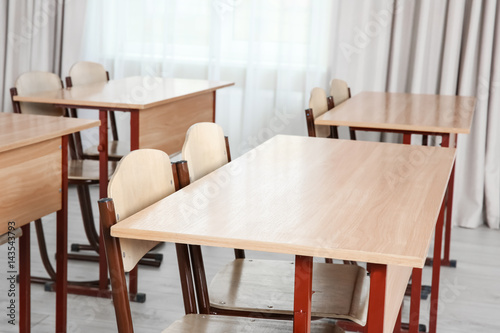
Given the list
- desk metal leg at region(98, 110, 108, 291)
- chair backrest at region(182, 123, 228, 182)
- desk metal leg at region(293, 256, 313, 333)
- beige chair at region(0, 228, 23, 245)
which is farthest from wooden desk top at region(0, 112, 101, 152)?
desk metal leg at region(293, 256, 313, 333)

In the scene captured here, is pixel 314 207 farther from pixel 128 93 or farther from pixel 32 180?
pixel 128 93

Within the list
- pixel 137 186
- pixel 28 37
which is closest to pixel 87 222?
pixel 137 186

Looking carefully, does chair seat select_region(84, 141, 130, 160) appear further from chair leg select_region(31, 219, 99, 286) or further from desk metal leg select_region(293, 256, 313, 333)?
desk metal leg select_region(293, 256, 313, 333)

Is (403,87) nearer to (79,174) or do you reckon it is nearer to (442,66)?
(442,66)

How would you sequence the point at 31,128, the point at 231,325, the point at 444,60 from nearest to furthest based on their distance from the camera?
the point at 231,325 → the point at 31,128 → the point at 444,60

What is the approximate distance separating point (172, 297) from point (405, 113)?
1.36 meters

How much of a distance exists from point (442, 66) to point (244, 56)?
53.3 inches

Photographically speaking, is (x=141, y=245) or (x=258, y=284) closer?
(x=141, y=245)

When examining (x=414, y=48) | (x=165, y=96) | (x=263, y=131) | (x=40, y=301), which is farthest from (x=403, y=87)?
(x=40, y=301)

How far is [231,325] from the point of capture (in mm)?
1733

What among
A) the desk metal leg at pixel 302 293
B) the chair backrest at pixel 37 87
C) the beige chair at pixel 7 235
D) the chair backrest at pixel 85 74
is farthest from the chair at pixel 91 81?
the desk metal leg at pixel 302 293

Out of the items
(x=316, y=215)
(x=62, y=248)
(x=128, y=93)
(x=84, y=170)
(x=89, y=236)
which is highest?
(x=128, y=93)

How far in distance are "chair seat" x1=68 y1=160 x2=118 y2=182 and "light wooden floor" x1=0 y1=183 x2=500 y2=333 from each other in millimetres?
476

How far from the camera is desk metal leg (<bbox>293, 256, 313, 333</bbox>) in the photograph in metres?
1.43
